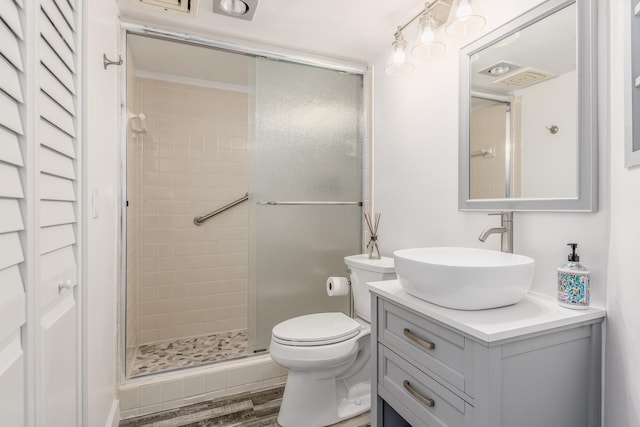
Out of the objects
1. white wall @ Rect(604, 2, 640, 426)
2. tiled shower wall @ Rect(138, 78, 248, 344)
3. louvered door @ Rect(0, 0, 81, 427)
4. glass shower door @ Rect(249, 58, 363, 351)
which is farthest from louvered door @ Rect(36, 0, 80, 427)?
tiled shower wall @ Rect(138, 78, 248, 344)

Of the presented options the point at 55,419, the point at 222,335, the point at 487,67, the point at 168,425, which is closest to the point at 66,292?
the point at 55,419

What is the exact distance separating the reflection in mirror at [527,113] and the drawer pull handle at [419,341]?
69cm

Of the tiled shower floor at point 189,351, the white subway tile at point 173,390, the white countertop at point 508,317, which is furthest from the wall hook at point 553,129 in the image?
the white subway tile at point 173,390

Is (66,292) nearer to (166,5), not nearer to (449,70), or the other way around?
(166,5)

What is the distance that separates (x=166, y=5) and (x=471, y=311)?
6.21 feet

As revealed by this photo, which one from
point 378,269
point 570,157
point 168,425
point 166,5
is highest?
point 166,5

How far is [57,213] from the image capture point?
844 millimetres

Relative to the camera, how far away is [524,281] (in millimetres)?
1010

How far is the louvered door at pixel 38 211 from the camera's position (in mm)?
582

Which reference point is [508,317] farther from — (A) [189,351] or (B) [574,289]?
(A) [189,351]

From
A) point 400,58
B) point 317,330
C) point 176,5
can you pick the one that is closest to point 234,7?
point 176,5

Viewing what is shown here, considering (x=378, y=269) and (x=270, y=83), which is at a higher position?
(x=270, y=83)

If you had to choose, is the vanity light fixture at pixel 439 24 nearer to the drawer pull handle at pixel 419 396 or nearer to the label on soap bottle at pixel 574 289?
the label on soap bottle at pixel 574 289

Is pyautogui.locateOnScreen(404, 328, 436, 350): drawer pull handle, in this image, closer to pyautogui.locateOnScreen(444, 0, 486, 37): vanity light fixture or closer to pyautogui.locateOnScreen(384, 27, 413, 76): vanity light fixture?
pyautogui.locateOnScreen(444, 0, 486, 37): vanity light fixture
